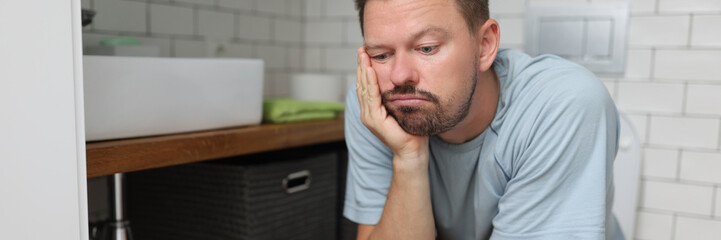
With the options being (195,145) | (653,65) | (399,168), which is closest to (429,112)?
(399,168)

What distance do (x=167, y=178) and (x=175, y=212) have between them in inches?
3.4

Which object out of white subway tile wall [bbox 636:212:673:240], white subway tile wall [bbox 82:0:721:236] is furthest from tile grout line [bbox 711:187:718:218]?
white subway tile wall [bbox 636:212:673:240]

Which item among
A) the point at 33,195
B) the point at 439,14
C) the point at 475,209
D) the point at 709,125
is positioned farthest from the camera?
the point at 709,125

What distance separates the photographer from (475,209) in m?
1.17

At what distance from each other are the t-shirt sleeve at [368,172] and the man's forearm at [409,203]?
81 millimetres

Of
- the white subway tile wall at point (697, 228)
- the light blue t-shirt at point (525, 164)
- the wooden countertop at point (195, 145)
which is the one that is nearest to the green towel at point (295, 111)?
the wooden countertop at point (195, 145)

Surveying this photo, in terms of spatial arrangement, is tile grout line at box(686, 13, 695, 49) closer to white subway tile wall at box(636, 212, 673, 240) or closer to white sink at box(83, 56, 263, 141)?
white subway tile wall at box(636, 212, 673, 240)

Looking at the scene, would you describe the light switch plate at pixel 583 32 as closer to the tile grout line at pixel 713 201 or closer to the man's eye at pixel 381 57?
the tile grout line at pixel 713 201

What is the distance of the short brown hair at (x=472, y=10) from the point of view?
3.23ft

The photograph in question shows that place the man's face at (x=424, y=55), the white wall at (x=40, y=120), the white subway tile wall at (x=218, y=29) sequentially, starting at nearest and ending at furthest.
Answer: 1. the white wall at (x=40, y=120)
2. the man's face at (x=424, y=55)
3. the white subway tile wall at (x=218, y=29)

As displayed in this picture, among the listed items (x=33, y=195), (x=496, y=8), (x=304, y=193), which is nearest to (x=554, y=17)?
(x=496, y=8)

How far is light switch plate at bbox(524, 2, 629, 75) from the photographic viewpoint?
5.32 ft

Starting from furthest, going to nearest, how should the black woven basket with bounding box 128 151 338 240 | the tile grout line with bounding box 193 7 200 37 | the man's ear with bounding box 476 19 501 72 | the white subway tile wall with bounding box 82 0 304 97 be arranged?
the tile grout line with bounding box 193 7 200 37 → the white subway tile wall with bounding box 82 0 304 97 → the black woven basket with bounding box 128 151 338 240 → the man's ear with bounding box 476 19 501 72

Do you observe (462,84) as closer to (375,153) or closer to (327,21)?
(375,153)
